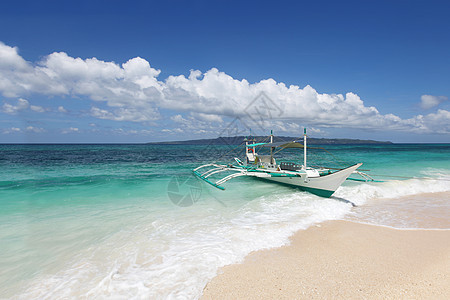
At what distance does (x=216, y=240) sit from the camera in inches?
233

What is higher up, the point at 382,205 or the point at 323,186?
the point at 323,186

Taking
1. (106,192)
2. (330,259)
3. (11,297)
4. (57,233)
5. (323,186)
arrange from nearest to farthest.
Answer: (11,297) < (330,259) < (57,233) < (323,186) < (106,192)

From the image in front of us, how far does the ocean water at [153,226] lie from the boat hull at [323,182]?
365mm

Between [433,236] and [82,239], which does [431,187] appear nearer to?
[433,236]

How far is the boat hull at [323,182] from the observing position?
9482mm

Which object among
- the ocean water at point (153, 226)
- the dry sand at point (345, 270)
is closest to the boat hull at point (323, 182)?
the ocean water at point (153, 226)

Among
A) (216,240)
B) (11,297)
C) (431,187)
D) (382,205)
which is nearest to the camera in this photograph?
(11,297)

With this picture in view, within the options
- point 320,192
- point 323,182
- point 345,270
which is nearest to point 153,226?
point 345,270

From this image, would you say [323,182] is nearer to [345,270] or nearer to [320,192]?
[320,192]

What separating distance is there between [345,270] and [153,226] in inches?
210

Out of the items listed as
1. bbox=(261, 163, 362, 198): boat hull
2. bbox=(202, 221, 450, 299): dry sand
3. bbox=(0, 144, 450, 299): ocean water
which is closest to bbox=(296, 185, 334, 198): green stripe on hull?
bbox=(261, 163, 362, 198): boat hull

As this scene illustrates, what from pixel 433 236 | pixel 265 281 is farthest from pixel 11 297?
pixel 433 236

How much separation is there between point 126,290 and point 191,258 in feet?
4.67

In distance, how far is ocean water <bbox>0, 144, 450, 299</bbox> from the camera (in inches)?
167
